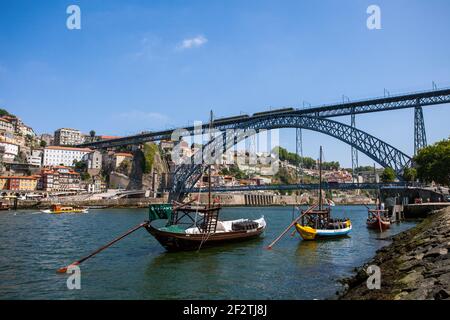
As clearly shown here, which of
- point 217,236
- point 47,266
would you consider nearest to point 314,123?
point 217,236

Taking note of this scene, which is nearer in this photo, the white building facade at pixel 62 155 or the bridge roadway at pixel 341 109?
the bridge roadway at pixel 341 109

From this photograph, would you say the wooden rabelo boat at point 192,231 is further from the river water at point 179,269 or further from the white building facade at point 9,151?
the white building facade at point 9,151

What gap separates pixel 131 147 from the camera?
116 meters

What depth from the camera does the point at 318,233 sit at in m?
25.4

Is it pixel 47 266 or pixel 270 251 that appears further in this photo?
pixel 270 251

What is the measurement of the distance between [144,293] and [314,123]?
50817 millimetres

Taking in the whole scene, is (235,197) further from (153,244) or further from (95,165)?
(153,244)

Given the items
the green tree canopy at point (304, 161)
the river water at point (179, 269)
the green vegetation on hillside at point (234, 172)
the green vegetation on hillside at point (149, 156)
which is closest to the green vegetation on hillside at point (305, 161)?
the green tree canopy at point (304, 161)

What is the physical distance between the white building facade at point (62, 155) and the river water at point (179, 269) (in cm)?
8946

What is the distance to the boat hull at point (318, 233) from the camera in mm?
24719

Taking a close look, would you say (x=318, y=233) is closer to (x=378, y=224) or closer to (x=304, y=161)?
(x=378, y=224)

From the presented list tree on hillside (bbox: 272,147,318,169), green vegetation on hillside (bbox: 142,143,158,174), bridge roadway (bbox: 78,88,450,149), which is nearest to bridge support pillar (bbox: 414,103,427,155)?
bridge roadway (bbox: 78,88,450,149)

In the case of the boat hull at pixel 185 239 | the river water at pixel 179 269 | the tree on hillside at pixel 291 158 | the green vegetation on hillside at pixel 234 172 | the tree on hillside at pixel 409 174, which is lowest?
the river water at pixel 179 269

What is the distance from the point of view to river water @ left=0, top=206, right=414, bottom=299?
1191cm
